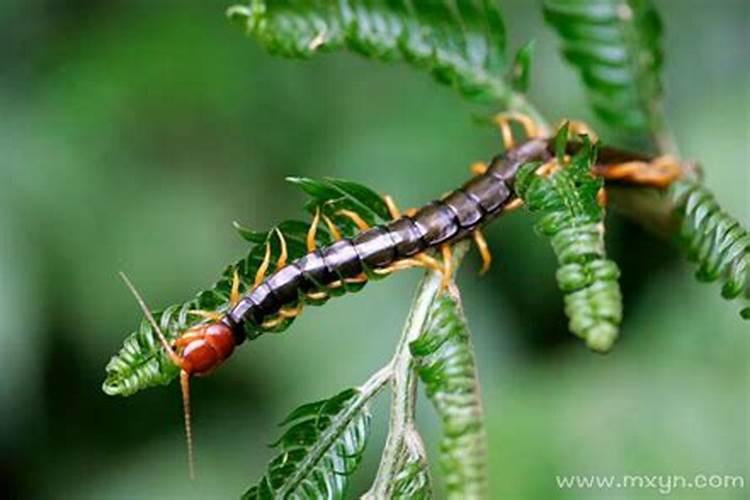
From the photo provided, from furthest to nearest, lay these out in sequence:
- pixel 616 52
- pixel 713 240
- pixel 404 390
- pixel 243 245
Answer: pixel 243 245
pixel 616 52
pixel 713 240
pixel 404 390

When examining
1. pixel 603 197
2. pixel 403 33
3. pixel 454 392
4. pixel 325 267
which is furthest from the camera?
pixel 403 33

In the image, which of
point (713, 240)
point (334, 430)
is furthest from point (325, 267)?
point (713, 240)

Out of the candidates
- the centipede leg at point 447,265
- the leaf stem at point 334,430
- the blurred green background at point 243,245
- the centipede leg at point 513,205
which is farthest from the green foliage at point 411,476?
the blurred green background at point 243,245

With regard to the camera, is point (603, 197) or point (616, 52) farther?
point (616, 52)

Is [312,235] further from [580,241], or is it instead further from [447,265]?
[580,241]

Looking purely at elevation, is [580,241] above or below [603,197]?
below
